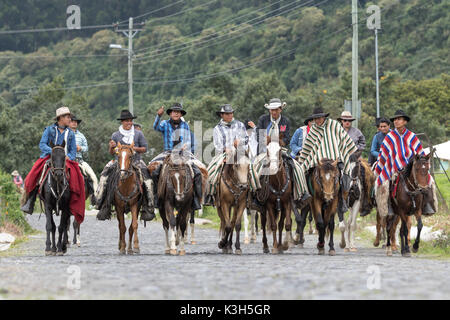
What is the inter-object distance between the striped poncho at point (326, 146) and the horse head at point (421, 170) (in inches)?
61.8

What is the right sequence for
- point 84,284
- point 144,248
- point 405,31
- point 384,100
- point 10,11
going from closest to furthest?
point 84,284 < point 144,248 < point 384,100 < point 405,31 < point 10,11

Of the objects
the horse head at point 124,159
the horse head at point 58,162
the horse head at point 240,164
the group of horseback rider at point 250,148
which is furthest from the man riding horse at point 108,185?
the horse head at point 240,164

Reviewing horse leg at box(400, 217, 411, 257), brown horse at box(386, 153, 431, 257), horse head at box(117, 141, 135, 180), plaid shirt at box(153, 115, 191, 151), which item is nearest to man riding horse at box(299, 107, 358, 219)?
brown horse at box(386, 153, 431, 257)

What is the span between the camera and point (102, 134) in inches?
2788

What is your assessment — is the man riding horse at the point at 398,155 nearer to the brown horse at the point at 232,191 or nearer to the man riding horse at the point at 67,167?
the brown horse at the point at 232,191

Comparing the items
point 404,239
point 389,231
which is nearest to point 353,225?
point 389,231

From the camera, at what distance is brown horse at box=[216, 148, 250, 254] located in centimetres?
1833

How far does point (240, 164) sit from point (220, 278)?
6.26 m

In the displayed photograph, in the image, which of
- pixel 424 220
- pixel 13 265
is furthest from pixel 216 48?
pixel 13 265

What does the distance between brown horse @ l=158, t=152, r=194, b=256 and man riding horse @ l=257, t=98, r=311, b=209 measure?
1548 mm

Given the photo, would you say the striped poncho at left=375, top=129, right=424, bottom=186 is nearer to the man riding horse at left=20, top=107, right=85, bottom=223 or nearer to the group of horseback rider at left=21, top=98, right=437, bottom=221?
the group of horseback rider at left=21, top=98, right=437, bottom=221

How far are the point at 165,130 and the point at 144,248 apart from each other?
329cm

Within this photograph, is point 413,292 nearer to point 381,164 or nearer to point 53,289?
point 53,289

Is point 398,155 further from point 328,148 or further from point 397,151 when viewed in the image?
point 328,148
